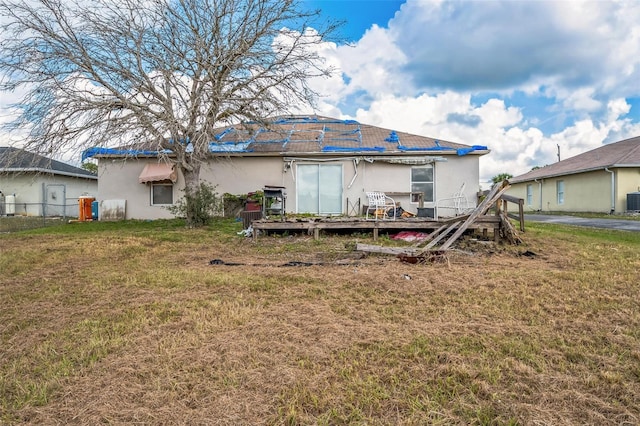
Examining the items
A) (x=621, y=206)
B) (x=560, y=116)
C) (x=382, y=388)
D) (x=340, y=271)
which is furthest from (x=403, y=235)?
(x=621, y=206)

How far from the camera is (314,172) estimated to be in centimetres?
1198

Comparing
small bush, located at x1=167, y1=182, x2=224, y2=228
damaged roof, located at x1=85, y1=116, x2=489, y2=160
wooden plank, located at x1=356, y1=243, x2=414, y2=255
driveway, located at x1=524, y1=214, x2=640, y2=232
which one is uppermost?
damaged roof, located at x1=85, y1=116, x2=489, y2=160

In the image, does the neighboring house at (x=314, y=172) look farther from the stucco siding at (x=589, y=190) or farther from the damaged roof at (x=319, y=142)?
the stucco siding at (x=589, y=190)

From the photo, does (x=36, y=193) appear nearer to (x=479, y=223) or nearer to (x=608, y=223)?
(x=479, y=223)

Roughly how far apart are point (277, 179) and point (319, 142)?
201cm

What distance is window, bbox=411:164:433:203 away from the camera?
1189 centimetres

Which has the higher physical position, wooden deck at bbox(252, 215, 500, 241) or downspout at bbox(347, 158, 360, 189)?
downspout at bbox(347, 158, 360, 189)

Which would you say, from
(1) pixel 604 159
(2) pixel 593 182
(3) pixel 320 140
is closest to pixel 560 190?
(2) pixel 593 182

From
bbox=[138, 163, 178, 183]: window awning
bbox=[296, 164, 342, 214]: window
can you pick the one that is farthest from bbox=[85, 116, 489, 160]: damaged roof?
bbox=[138, 163, 178, 183]: window awning

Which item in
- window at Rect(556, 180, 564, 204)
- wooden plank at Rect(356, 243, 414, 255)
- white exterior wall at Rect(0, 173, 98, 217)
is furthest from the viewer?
window at Rect(556, 180, 564, 204)

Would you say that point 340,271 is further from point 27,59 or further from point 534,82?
point 534,82

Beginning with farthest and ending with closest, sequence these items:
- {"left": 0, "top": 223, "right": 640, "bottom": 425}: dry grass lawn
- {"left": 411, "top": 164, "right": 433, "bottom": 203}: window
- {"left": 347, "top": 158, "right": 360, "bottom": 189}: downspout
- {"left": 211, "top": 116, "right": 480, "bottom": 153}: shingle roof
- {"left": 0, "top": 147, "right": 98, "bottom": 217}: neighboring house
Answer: {"left": 0, "top": 147, "right": 98, "bottom": 217}: neighboring house < {"left": 411, "top": 164, "right": 433, "bottom": 203}: window < {"left": 347, "top": 158, "right": 360, "bottom": 189}: downspout < {"left": 211, "top": 116, "right": 480, "bottom": 153}: shingle roof < {"left": 0, "top": 223, "right": 640, "bottom": 425}: dry grass lawn

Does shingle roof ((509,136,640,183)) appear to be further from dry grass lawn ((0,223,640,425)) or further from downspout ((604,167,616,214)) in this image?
dry grass lawn ((0,223,640,425))

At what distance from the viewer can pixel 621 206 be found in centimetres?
1577
